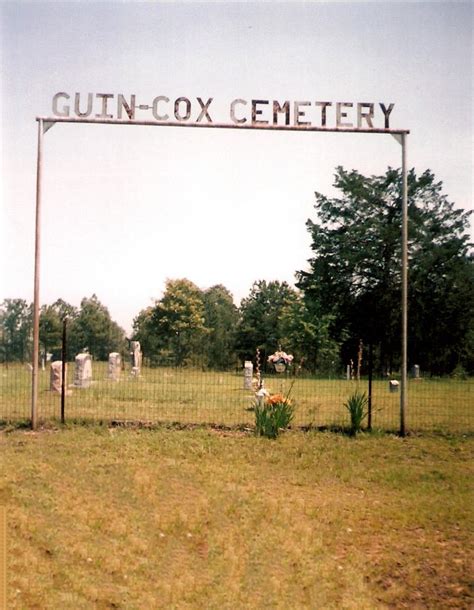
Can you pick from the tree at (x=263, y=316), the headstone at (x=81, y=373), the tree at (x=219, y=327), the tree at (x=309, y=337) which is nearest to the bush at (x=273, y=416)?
the headstone at (x=81, y=373)

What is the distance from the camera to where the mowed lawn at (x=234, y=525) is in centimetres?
488

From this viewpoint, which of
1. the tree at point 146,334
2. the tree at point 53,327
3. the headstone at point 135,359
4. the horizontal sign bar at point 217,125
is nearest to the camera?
the horizontal sign bar at point 217,125

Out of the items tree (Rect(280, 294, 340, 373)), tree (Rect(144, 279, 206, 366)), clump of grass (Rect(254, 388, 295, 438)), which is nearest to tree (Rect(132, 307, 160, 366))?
tree (Rect(144, 279, 206, 366))

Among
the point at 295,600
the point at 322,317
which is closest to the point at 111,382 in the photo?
the point at 295,600

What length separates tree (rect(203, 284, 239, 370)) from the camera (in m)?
26.1

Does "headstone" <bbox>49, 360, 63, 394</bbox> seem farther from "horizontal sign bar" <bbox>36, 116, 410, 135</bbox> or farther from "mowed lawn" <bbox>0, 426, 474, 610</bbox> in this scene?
"horizontal sign bar" <bbox>36, 116, 410, 135</bbox>

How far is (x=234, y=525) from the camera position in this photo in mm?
6332

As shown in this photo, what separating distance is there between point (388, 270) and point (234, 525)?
4040cm

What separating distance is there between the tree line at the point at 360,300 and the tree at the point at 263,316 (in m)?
0.12

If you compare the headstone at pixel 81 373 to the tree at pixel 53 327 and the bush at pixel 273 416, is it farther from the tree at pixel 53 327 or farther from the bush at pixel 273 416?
the tree at pixel 53 327

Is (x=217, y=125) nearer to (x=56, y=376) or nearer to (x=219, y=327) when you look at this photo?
(x=56, y=376)

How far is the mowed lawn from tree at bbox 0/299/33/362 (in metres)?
19.9

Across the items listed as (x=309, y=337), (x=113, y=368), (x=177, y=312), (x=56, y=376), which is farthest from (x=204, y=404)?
(x=309, y=337)

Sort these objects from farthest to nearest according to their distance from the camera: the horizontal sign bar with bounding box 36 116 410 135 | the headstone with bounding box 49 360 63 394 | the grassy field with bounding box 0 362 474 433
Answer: the headstone with bounding box 49 360 63 394 < the grassy field with bounding box 0 362 474 433 < the horizontal sign bar with bounding box 36 116 410 135
